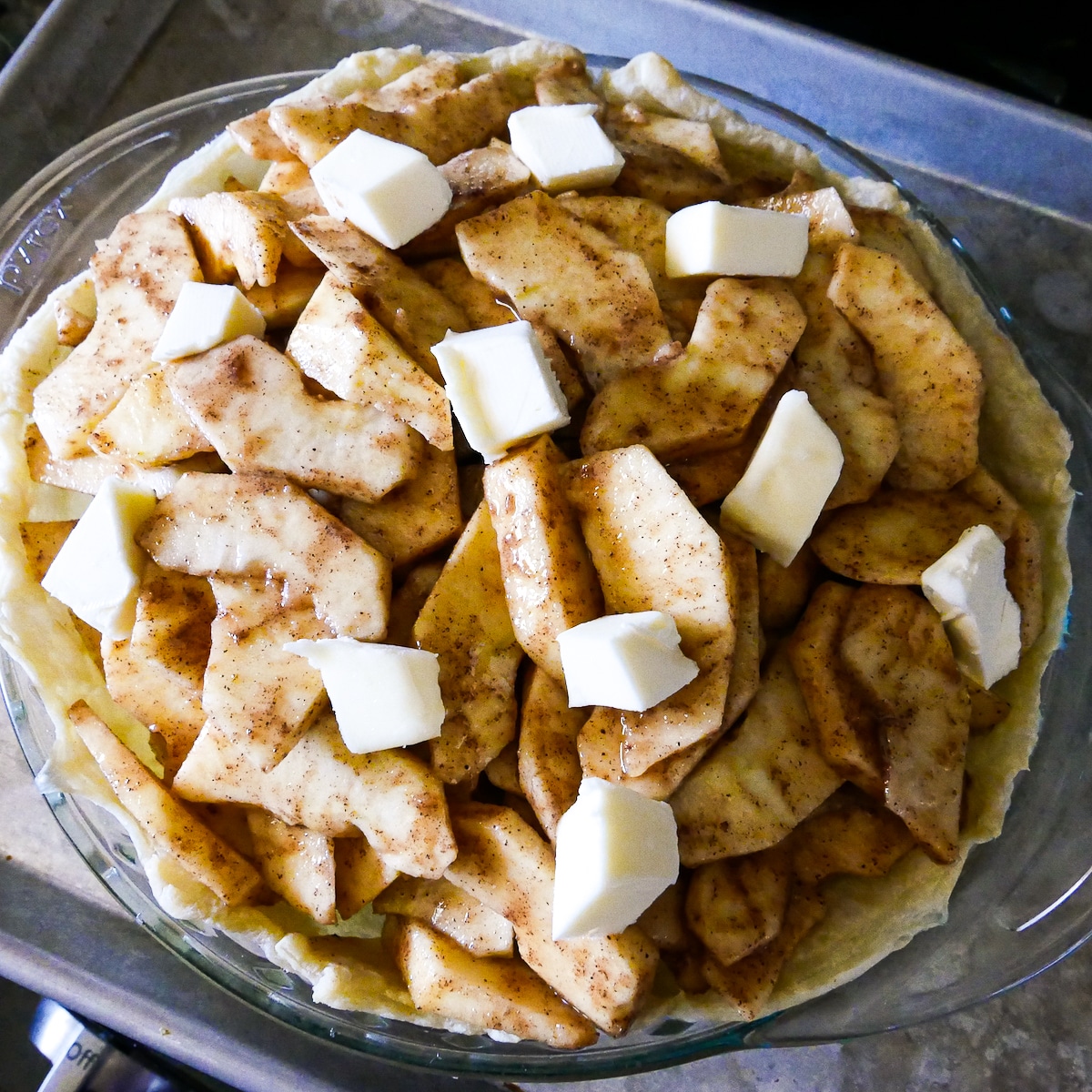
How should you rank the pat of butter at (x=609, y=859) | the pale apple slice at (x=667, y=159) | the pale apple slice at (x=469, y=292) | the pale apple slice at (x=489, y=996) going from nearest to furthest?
the pat of butter at (x=609, y=859) → the pale apple slice at (x=489, y=996) → the pale apple slice at (x=469, y=292) → the pale apple slice at (x=667, y=159)

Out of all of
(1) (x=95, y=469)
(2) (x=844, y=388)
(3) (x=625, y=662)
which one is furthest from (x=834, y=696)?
(1) (x=95, y=469)

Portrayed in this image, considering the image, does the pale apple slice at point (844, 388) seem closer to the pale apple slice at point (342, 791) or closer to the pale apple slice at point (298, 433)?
the pale apple slice at point (298, 433)

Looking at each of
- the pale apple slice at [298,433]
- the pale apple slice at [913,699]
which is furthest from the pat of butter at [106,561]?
the pale apple slice at [913,699]

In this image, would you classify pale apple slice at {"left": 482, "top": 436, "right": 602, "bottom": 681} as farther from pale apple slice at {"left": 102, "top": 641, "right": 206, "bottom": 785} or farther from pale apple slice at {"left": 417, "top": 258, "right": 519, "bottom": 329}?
pale apple slice at {"left": 102, "top": 641, "right": 206, "bottom": 785}

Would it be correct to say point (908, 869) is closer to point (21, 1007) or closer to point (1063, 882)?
point (1063, 882)

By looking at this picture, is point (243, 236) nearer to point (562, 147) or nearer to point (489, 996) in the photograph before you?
point (562, 147)

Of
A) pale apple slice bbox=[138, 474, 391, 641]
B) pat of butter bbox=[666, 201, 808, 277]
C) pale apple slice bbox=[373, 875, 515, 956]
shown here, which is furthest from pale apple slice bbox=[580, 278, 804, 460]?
Result: pale apple slice bbox=[373, 875, 515, 956]

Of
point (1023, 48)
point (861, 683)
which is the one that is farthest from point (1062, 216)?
point (861, 683)
